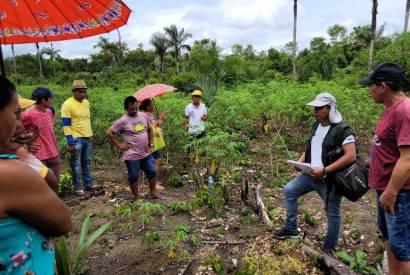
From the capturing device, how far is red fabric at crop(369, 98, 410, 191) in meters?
2.45

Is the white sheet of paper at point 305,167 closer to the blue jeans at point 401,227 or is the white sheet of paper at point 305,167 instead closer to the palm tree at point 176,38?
the blue jeans at point 401,227

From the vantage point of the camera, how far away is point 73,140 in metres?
5.58

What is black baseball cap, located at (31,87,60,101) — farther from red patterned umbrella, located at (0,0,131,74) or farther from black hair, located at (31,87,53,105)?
red patterned umbrella, located at (0,0,131,74)

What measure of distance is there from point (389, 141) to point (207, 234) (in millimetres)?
2436

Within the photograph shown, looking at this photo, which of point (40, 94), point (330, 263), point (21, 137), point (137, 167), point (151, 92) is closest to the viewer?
point (21, 137)

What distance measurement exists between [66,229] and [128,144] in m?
3.53

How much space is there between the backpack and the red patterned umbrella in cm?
226

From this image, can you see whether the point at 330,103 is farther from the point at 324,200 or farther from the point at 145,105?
the point at 145,105

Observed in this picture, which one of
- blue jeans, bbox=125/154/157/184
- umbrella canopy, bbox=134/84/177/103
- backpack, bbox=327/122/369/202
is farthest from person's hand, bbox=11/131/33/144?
umbrella canopy, bbox=134/84/177/103

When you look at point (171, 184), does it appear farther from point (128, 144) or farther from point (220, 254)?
point (220, 254)

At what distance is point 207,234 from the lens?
4.27 m

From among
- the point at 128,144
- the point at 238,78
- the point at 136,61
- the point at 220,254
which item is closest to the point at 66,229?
the point at 220,254

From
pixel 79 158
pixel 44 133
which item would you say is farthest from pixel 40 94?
pixel 79 158

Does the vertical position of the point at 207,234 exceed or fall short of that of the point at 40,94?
it falls short
